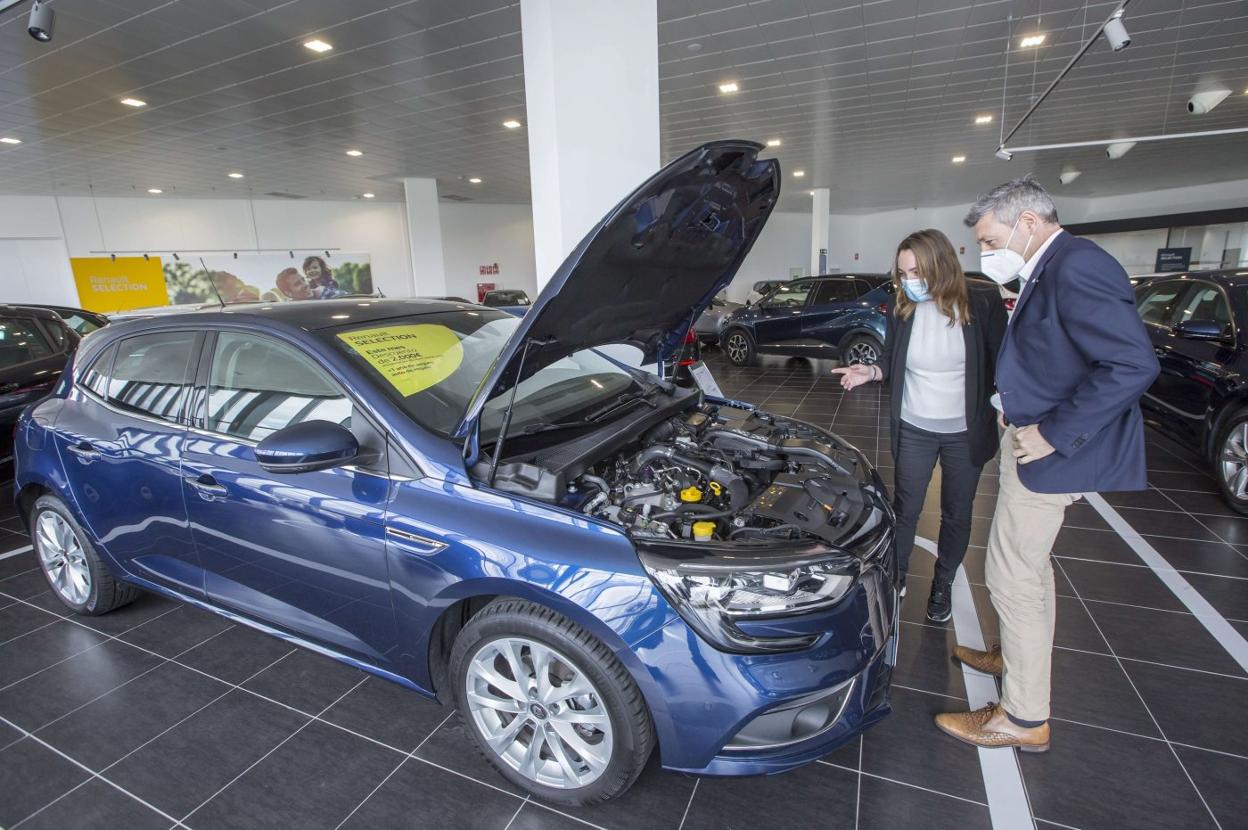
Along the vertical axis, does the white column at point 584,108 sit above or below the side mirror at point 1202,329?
above

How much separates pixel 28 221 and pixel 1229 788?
2087cm

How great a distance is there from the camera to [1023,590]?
191cm

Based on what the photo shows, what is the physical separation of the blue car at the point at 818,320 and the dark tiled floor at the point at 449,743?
Result: 19.9 feet

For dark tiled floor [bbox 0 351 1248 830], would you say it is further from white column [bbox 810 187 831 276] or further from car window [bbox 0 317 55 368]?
white column [bbox 810 187 831 276]

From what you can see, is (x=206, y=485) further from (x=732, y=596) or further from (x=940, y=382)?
(x=940, y=382)

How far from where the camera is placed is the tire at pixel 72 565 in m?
2.73

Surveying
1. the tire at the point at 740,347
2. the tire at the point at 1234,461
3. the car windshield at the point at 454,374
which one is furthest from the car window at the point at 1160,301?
the tire at the point at 740,347

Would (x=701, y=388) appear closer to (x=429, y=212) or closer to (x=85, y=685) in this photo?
(x=85, y=685)

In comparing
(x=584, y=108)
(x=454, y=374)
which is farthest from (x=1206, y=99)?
(x=454, y=374)

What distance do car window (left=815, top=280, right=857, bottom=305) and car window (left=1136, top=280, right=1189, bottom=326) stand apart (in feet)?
12.8

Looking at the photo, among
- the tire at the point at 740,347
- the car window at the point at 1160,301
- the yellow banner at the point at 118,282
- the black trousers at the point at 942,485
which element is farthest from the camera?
the yellow banner at the point at 118,282

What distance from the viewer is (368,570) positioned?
1.87 m

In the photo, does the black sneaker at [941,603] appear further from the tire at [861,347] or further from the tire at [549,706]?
the tire at [861,347]

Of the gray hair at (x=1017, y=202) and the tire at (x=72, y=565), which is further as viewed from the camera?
the tire at (x=72, y=565)
